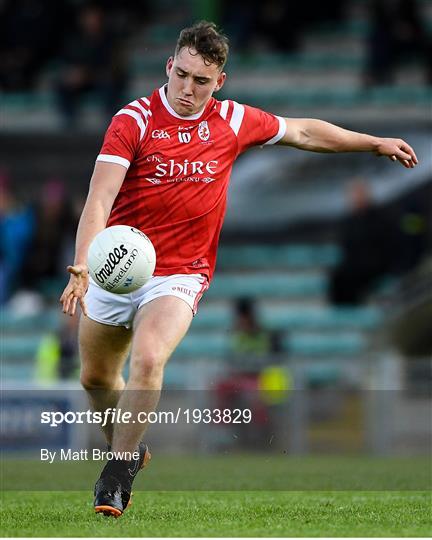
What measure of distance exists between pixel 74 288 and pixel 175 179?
1074 millimetres

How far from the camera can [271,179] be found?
59.7 ft

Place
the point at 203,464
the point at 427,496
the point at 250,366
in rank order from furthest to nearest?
the point at 250,366
the point at 203,464
the point at 427,496

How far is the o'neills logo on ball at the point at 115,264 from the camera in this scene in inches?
253

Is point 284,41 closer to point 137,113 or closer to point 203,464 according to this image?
point 203,464

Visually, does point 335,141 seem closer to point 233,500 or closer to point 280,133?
point 280,133

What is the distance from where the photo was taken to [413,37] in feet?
59.6

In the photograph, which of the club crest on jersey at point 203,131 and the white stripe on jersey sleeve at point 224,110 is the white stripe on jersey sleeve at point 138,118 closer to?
the club crest on jersey at point 203,131

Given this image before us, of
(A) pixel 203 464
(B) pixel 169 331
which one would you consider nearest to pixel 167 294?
(B) pixel 169 331

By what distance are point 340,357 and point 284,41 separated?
4.89m

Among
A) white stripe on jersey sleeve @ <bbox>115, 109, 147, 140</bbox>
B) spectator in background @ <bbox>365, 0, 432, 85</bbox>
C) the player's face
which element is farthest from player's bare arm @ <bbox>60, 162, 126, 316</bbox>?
spectator in background @ <bbox>365, 0, 432, 85</bbox>

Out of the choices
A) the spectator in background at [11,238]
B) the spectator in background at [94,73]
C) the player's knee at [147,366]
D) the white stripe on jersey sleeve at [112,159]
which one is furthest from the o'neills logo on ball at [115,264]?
the spectator in background at [94,73]

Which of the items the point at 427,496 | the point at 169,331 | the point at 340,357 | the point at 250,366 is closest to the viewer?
the point at 169,331

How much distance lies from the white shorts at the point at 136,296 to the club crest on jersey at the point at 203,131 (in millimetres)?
740

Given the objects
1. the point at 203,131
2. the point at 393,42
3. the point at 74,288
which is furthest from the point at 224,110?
the point at 393,42
